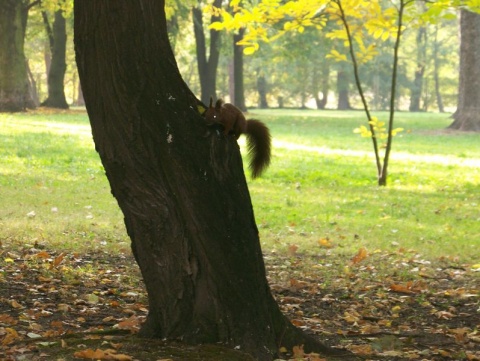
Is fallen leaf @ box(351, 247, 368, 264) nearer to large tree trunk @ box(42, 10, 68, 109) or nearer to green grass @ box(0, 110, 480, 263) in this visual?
green grass @ box(0, 110, 480, 263)

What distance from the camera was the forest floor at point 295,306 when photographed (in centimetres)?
443

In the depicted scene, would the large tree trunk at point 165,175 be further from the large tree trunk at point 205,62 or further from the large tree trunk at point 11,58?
the large tree trunk at point 205,62

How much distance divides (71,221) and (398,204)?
486 cm

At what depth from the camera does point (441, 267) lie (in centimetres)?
816

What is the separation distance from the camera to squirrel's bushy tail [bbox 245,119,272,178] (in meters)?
5.14

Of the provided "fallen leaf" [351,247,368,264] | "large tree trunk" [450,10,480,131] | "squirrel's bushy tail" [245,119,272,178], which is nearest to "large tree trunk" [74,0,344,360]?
"squirrel's bushy tail" [245,119,272,178]

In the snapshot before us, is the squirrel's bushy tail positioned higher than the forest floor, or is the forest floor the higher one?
the squirrel's bushy tail

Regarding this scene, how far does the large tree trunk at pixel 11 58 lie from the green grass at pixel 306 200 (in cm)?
839

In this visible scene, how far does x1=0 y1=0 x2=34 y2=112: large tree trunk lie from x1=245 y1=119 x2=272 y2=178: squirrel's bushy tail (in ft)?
82.1

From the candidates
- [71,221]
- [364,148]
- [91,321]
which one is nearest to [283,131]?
[364,148]

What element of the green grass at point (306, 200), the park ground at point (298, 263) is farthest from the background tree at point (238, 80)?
the park ground at point (298, 263)

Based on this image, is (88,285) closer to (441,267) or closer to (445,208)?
(441,267)

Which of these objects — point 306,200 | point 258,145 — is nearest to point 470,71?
point 306,200

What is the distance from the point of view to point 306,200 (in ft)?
39.7
